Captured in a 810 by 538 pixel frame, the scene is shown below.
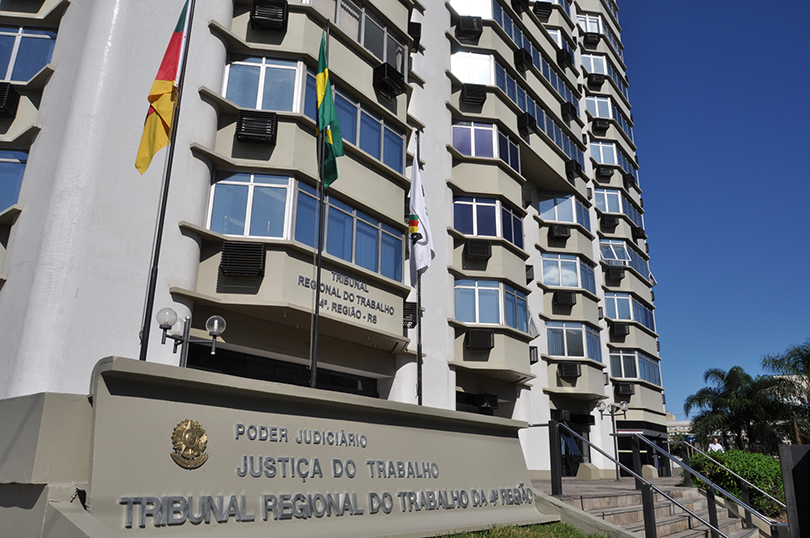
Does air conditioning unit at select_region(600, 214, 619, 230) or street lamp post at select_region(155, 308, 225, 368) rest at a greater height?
air conditioning unit at select_region(600, 214, 619, 230)

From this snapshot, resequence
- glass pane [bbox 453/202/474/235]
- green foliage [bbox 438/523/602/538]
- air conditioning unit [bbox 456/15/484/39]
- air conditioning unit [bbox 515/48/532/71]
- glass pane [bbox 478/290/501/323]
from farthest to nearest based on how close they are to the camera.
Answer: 1. air conditioning unit [bbox 515/48/532/71]
2. air conditioning unit [bbox 456/15/484/39]
3. glass pane [bbox 453/202/474/235]
4. glass pane [bbox 478/290/501/323]
5. green foliage [bbox 438/523/602/538]

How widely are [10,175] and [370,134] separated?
883 cm

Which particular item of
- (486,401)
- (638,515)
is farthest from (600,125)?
(638,515)

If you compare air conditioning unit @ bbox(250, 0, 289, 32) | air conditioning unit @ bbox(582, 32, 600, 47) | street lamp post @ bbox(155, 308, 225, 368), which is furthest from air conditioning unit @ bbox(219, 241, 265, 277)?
air conditioning unit @ bbox(582, 32, 600, 47)

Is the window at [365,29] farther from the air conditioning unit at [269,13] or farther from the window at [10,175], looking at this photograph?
the window at [10,175]

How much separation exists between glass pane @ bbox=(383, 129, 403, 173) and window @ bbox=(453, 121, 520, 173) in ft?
18.3

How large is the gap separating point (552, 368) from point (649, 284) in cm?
1700

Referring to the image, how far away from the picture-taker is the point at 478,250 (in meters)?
22.2

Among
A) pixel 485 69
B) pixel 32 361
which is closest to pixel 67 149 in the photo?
pixel 32 361

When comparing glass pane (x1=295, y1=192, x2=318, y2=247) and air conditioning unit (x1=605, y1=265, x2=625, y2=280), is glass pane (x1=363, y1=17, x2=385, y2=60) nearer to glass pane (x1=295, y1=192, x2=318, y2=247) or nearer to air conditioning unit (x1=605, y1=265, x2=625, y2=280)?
glass pane (x1=295, y1=192, x2=318, y2=247)

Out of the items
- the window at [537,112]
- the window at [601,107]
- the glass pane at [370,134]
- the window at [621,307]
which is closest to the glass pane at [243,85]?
the glass pane at [370,134]

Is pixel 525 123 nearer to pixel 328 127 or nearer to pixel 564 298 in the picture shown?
pixel 564 298

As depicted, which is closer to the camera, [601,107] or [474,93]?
[474,93]

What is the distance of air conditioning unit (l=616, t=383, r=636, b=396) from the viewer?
112ft
